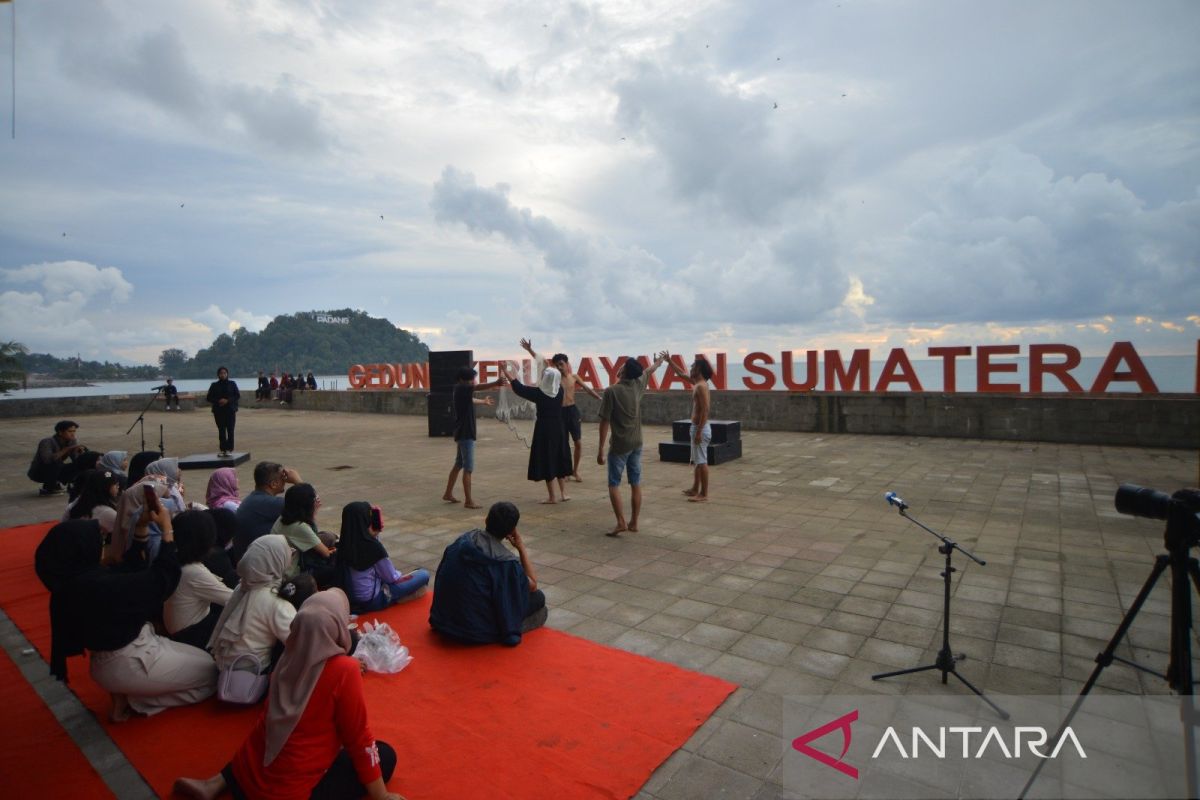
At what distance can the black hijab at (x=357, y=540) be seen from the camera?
4203mm

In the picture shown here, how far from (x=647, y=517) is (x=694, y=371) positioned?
1.80 m

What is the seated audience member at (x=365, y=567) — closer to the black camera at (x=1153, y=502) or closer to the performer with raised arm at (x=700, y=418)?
the performer with raised arm at (x=700, y=418)

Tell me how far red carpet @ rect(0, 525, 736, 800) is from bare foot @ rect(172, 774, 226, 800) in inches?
5.3

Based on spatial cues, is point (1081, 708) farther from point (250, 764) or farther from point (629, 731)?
point (250, 764)

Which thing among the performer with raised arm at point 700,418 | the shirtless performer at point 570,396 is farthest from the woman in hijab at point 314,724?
the shirtless performer at point 570,396

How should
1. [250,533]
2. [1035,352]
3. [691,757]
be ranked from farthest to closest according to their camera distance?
1. [1035,352]
2. [250,533]
3. [691,757]

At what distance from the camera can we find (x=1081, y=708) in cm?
307

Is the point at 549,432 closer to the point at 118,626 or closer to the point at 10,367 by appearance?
the point at 118,626

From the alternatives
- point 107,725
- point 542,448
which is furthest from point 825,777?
point 542,448

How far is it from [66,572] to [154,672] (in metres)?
0.73

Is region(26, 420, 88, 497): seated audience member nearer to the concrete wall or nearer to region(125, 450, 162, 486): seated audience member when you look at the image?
region(125, 450, 162, 486): seated audience member

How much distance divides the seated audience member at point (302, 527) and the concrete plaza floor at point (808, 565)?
52.6 inches

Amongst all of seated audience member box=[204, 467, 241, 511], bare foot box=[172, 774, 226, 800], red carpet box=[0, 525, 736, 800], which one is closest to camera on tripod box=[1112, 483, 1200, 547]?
red carpet box=[0, 525, 736, 800]

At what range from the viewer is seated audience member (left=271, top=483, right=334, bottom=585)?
13.7 feet
